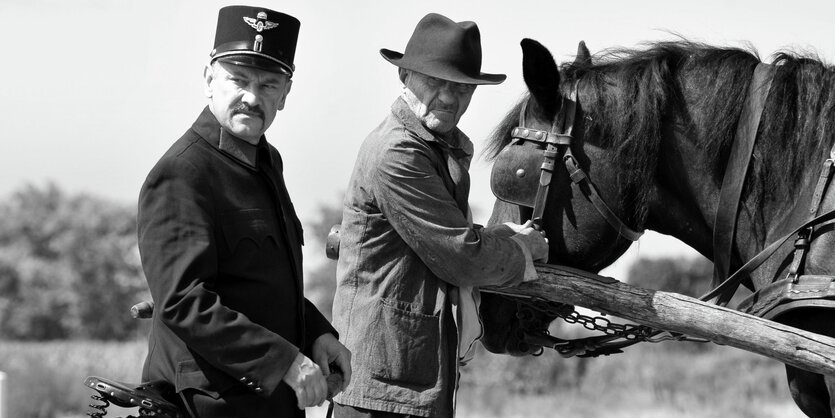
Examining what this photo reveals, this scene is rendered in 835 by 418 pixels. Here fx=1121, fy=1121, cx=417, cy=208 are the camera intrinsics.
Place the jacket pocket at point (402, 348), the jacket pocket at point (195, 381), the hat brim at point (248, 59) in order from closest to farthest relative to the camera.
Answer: the jacket pocket at point (195, 381)
the hat brim at point (248, 59)
the jacket pocket at point (402, 348)

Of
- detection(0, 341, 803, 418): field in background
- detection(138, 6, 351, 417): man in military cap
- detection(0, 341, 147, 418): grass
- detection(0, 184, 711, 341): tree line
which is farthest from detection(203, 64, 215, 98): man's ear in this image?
detection(0, 184, 711, 341): tree line

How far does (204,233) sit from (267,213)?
0.94ft

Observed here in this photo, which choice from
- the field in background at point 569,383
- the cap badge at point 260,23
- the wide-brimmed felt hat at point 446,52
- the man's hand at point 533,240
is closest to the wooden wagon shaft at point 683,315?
the man's hand at point 533,240

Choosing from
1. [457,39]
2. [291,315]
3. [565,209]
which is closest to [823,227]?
[565,209]

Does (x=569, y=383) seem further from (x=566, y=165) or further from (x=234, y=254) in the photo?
(x=234, y=254)

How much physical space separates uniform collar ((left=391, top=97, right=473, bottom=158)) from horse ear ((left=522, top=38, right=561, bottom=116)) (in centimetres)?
34

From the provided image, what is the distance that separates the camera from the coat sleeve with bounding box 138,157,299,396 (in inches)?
120

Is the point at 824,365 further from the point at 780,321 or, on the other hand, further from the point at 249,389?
the point at 249,389

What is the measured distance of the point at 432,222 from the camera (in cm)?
376

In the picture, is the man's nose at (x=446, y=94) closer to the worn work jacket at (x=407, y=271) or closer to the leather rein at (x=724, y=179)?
the worn work jacket at (x=407, y=271)

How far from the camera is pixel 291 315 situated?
340cm

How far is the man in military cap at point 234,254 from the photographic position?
10.1 feet

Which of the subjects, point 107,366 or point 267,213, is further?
point 107,366

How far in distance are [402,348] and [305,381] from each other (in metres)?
0.68
